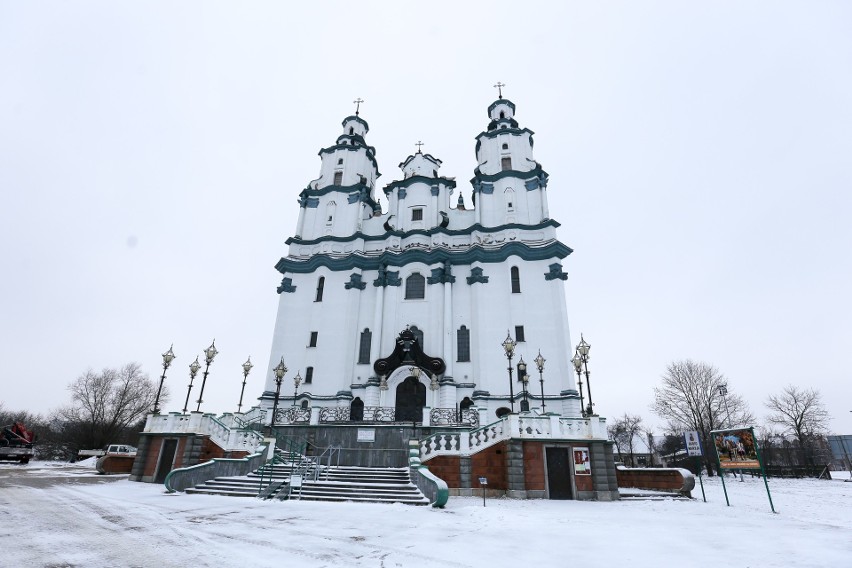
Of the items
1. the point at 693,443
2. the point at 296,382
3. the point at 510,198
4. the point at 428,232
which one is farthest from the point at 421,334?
the point at 693,443

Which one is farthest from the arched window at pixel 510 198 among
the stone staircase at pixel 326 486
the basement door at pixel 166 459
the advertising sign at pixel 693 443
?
the basement door at pixel 166 459

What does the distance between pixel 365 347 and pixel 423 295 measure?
6.22 meters

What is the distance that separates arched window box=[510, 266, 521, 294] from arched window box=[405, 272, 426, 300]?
23.5 feet

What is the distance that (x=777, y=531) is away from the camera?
9.45 metres

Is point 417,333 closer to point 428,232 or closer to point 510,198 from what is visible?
point 428,232

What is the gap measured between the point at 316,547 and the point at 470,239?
102 feet

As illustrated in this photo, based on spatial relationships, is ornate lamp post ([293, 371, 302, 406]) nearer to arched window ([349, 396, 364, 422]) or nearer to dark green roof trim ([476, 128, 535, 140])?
arched window ([349, 396, 364, 422])

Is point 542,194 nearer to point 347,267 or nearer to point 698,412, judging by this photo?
point 347,267

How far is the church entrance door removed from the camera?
29.3 meters

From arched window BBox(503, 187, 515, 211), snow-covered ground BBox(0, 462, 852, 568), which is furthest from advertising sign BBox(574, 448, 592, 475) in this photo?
arched window BBox(503, 187, 515, 211)

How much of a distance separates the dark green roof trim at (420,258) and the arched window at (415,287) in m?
1.14

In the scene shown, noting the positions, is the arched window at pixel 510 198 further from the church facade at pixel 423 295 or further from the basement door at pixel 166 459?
the basement door at pixel 166 459

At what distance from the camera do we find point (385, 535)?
8328 mm

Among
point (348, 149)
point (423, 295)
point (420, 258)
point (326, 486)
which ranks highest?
point (348, 149)
